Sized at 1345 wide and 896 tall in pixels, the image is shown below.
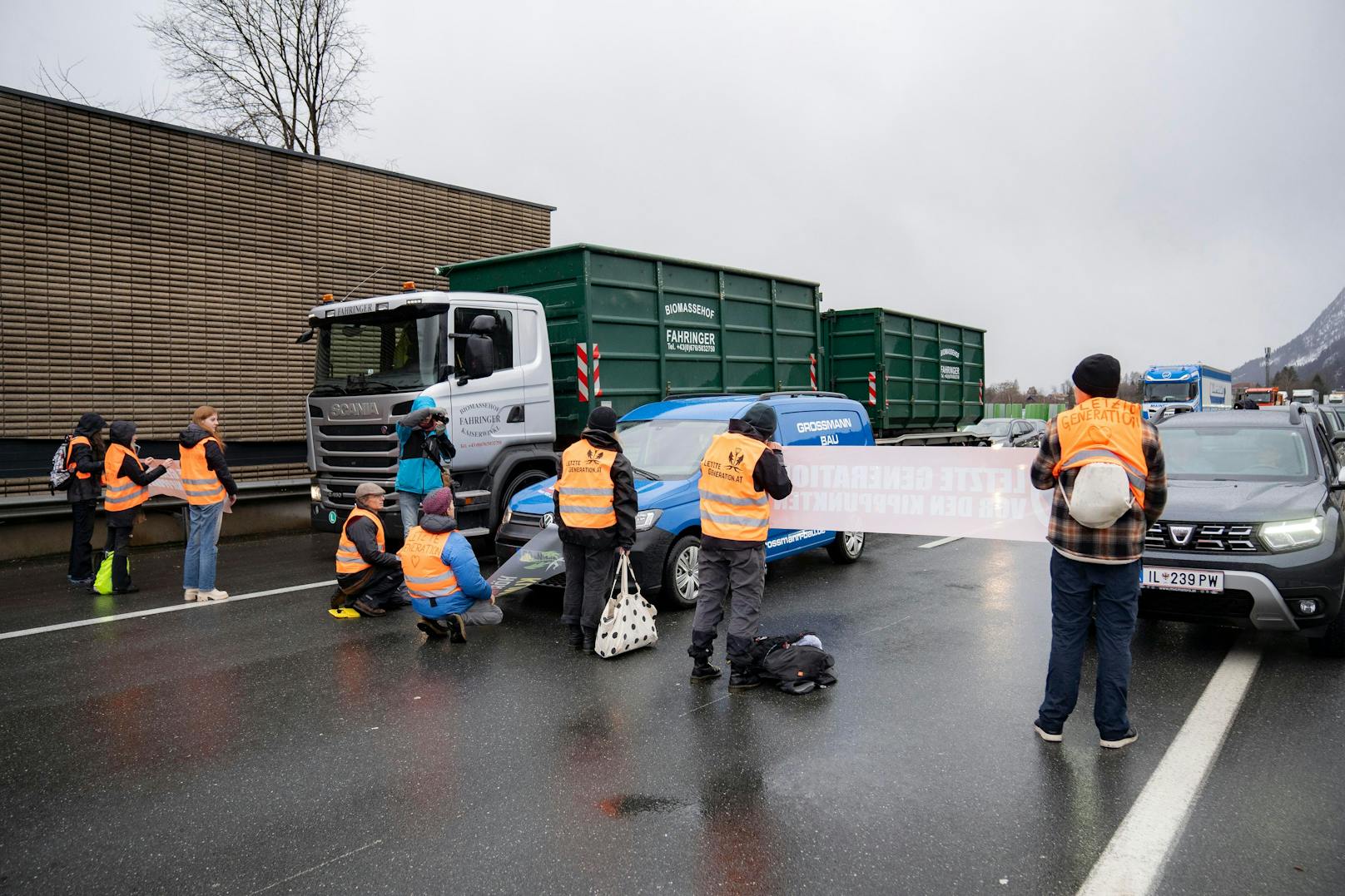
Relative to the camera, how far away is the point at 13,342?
10766 mm

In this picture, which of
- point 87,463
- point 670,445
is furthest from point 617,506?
point 87,463

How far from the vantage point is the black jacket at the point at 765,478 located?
5070mm

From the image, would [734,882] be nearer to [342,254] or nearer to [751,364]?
[751,364]

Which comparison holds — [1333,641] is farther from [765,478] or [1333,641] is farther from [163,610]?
[163,610]

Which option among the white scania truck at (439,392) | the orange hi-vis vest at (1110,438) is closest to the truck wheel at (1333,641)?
the orange hi-vis vest at (1110,438)

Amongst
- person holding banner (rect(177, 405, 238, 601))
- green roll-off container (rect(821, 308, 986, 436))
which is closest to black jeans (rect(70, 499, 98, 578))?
person holding banner (rect(177, 405, 238, 601))

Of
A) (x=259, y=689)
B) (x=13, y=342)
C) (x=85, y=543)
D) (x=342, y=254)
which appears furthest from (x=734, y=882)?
(x=342, y=254)

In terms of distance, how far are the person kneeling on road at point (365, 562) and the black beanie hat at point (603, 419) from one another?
87.5 inches

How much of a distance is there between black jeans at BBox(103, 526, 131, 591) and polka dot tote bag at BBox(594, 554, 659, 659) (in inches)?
198

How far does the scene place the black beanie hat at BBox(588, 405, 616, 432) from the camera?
5.87 m

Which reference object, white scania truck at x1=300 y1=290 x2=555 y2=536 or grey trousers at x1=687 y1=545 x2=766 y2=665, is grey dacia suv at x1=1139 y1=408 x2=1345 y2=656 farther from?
white scania truck at x1=300 y1=290 x2=555 y2=536

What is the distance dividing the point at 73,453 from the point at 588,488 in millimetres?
5701

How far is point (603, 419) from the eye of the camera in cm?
590

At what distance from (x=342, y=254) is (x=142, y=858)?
39.5 ft
